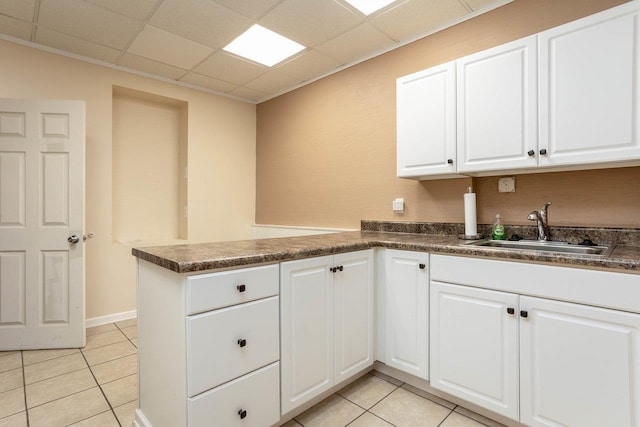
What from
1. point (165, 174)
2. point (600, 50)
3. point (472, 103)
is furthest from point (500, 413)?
point (165, 174)

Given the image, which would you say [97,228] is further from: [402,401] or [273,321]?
[402,401]

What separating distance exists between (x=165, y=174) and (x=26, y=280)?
5.43 ft

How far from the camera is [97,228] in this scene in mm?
3105

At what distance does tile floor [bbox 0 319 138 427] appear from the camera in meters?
1.75

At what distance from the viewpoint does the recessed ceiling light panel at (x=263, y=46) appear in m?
2.67

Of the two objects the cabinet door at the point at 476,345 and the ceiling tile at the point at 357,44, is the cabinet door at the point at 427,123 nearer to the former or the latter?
the ceiling tile at the point at 357,44

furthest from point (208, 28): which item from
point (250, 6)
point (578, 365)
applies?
point (578, 365)

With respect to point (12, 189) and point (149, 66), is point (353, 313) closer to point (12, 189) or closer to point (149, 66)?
point (12, 189)

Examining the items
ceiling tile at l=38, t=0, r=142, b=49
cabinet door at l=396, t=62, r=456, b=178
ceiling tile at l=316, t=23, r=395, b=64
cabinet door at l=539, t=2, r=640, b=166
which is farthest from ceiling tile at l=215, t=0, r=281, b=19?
cabinet door at l=539, t=2, r=640, b=166

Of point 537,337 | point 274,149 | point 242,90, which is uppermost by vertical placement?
point 242,90

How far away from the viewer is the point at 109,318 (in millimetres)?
3199

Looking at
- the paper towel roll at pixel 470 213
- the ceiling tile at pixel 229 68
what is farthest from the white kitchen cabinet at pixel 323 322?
the ceiling tile at pixel 229 68

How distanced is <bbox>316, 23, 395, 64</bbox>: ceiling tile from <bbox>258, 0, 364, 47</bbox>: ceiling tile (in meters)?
0.08

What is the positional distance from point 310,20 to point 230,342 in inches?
90.4
